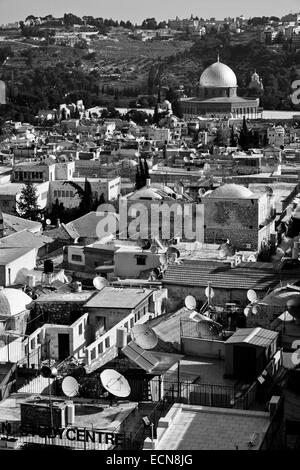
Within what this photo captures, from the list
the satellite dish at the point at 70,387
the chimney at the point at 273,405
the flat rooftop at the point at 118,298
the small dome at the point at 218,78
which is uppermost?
the small dome at the point at 218,78

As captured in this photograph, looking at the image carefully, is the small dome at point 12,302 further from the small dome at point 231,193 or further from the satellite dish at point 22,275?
the small dome at point 231,193

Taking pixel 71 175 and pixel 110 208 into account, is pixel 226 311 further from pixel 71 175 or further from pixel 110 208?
pixel 71 175

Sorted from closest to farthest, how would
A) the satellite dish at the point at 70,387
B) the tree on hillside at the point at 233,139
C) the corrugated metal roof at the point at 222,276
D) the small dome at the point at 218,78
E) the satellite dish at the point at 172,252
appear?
the satellite dish at the point at 70,387 < the corrugated metal roof at the point at 222,276 < the satellite dish at the point at 172,252 < the tree on hillside at the point at 233,139 < the small dome at the point at 218,78

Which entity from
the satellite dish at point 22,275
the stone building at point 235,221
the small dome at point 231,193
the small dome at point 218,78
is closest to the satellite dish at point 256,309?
the satellite dish at point 22,275

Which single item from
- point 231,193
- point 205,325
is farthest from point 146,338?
point 231,193

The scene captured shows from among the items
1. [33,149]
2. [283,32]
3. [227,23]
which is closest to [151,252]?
[33,149]

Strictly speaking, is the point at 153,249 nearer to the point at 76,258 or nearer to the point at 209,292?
the point at 76,258

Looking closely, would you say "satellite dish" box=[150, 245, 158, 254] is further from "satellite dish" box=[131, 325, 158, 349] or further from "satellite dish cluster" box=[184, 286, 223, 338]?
"satellite dish" box=[131, 325, 158, 349]
